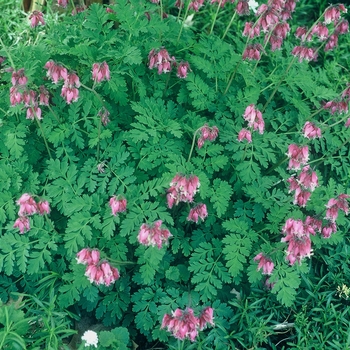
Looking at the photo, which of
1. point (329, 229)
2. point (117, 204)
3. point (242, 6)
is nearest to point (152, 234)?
point (117, 204)

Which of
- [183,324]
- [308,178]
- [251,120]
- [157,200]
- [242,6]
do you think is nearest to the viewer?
[183,324]

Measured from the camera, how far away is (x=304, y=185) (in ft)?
12.2

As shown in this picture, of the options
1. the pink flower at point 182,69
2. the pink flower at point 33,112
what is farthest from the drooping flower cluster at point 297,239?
the pink flower at point 33,112

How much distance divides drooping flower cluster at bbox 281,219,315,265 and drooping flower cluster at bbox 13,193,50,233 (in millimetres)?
1556

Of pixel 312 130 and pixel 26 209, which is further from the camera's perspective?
pixel 312 130

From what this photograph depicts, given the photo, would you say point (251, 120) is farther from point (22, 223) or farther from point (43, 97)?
point (22, 223)

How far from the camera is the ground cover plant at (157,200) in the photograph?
375 cm

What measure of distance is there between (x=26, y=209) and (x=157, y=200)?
3.27 ft

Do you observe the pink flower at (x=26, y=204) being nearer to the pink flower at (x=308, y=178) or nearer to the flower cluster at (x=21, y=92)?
the flower cluster at (x=21, y=92)

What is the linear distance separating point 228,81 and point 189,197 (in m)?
1.52

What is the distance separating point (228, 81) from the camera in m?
4.62

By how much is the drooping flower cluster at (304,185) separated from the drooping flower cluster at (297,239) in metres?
0.19

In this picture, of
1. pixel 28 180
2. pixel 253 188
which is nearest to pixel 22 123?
pixel 28 180

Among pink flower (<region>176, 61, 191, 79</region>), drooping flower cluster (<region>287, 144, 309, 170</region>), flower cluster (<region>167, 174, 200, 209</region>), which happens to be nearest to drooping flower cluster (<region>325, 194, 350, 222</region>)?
drooping flower cluster (<region>287, 144, 309, 170</region>)
